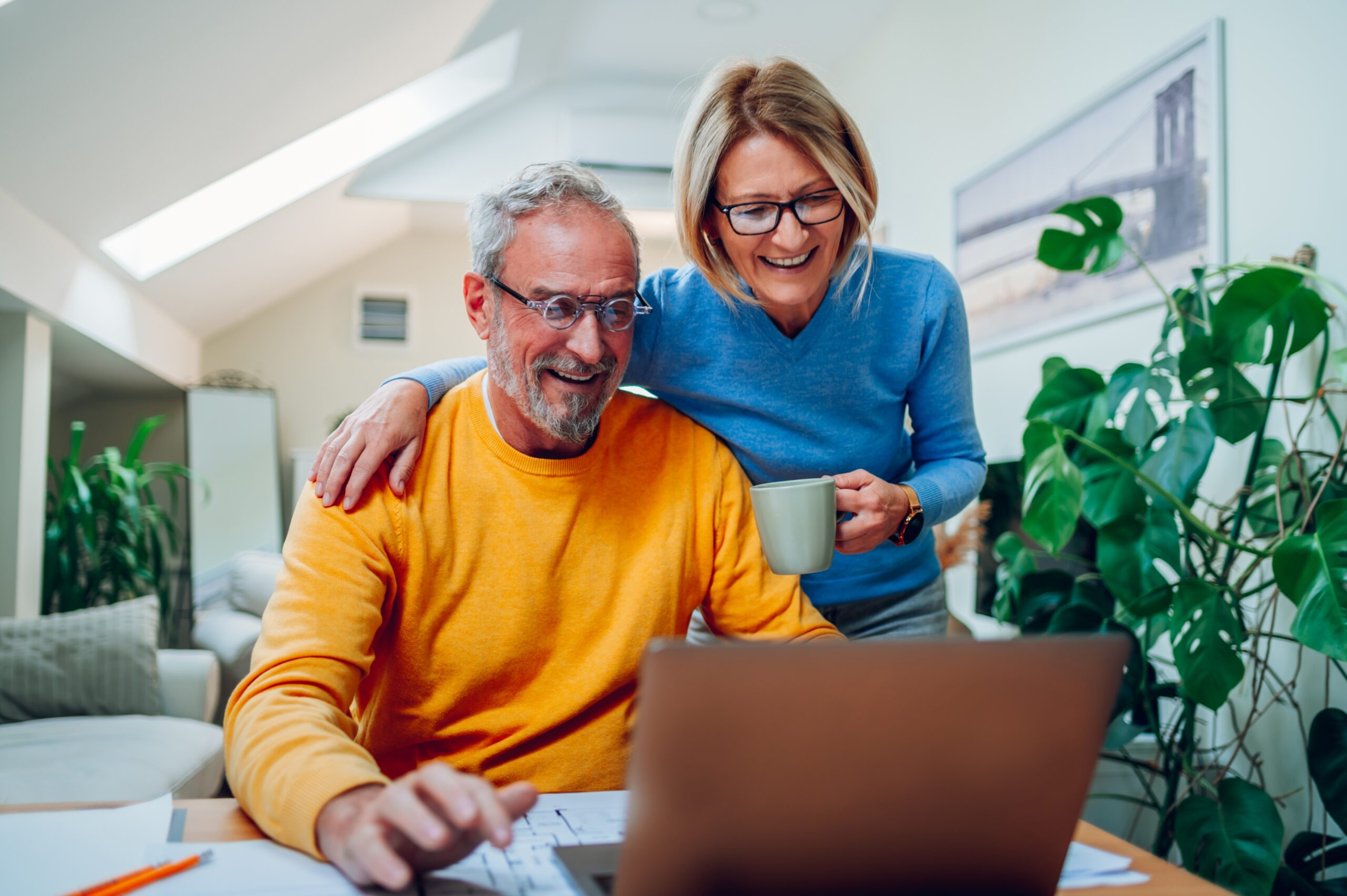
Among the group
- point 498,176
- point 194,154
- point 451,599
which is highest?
point 498,176

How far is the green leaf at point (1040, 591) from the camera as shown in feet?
7.64

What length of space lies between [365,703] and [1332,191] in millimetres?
2118

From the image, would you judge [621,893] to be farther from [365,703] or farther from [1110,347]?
[1110,347]

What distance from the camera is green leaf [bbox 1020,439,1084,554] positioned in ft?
5.89

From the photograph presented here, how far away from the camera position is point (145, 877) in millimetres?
664

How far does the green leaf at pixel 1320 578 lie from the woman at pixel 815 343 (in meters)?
0.52

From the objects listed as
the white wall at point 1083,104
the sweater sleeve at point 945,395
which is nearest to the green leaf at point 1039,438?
the sweater sleeve at point 945,395

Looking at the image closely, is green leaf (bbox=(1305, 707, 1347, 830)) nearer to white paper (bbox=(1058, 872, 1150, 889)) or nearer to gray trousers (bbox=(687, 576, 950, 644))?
gray trousers (bbox=(687, 576, 950, 644))

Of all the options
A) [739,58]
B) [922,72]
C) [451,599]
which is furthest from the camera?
[922,72]

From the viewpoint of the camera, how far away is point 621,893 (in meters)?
0.53

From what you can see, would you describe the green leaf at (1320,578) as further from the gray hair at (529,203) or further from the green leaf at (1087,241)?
the gray hair at (529,203)

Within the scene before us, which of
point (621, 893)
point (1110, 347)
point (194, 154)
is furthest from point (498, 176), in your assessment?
point (621, 893)

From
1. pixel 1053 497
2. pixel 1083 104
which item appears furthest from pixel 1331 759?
pixel 1083 104

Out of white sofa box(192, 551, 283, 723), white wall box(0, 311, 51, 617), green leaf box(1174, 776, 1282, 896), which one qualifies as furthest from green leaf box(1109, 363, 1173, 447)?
white wall box(0, 311, 51, 617)
